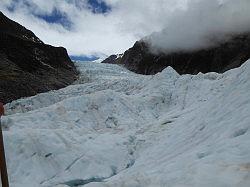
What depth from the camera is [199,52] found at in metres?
78.1

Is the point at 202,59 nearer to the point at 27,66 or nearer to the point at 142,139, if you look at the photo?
the point at 27,66

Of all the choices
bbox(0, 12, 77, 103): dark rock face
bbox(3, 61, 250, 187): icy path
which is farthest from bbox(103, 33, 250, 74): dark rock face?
bbox(3, 61, 250, 187): icy path

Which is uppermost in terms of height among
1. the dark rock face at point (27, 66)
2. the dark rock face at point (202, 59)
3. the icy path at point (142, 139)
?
the dark rock face at point (202, 59)

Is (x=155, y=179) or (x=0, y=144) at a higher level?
(x=0, y=144)

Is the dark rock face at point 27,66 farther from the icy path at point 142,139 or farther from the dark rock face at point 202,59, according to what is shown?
the dark rock face at point 202,59

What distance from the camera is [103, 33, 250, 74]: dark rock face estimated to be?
6738 centimetres

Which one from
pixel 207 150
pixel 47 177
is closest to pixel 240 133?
pixel 207 150

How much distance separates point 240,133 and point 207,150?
86 cm

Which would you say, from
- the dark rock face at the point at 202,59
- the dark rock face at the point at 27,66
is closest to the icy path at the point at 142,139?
the dark rock face at the point at 27,66

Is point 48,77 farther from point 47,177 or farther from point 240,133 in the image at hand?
point 240,133

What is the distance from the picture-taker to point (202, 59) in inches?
2985

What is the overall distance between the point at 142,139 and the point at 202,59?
6154cm

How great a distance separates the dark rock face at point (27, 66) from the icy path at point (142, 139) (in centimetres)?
1926

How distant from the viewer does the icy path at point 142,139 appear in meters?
9.31
